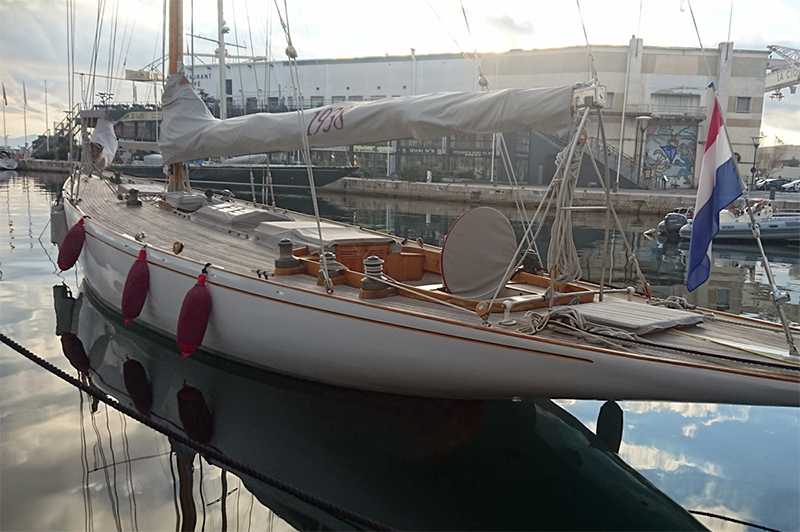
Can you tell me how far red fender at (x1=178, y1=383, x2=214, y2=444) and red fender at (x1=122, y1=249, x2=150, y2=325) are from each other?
4.17 ft

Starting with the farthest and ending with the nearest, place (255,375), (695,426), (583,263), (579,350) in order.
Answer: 1. (583,263)
2. (255,375)
3. (695,426)
4. (579,350)

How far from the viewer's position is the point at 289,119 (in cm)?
662

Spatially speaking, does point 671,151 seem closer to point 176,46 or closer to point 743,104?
point 743,104

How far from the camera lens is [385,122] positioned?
18.9 ft

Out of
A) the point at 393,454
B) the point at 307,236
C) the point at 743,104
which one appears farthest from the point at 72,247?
the point at 743,104

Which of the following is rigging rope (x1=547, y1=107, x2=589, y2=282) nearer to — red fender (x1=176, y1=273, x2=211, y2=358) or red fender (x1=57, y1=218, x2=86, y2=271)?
red fender (x1=176, y1=273, x2=211, y2=358)

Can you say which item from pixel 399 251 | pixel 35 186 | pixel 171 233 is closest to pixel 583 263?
pixel 399 251

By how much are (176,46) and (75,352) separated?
6.29m

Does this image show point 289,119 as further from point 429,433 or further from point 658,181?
point 658,181

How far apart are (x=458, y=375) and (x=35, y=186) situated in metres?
35.9

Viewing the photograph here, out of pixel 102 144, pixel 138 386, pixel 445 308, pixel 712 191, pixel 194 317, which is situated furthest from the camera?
pixel 102 144

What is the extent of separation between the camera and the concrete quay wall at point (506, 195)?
28.3 meters

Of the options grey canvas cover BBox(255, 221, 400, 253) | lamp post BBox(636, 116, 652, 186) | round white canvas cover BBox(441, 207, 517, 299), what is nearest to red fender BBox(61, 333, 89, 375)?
Result: grey canvas cover BBox(255, 221, 400, 253)

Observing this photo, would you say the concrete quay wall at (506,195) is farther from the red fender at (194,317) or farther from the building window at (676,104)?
the red fender at (194,317)
